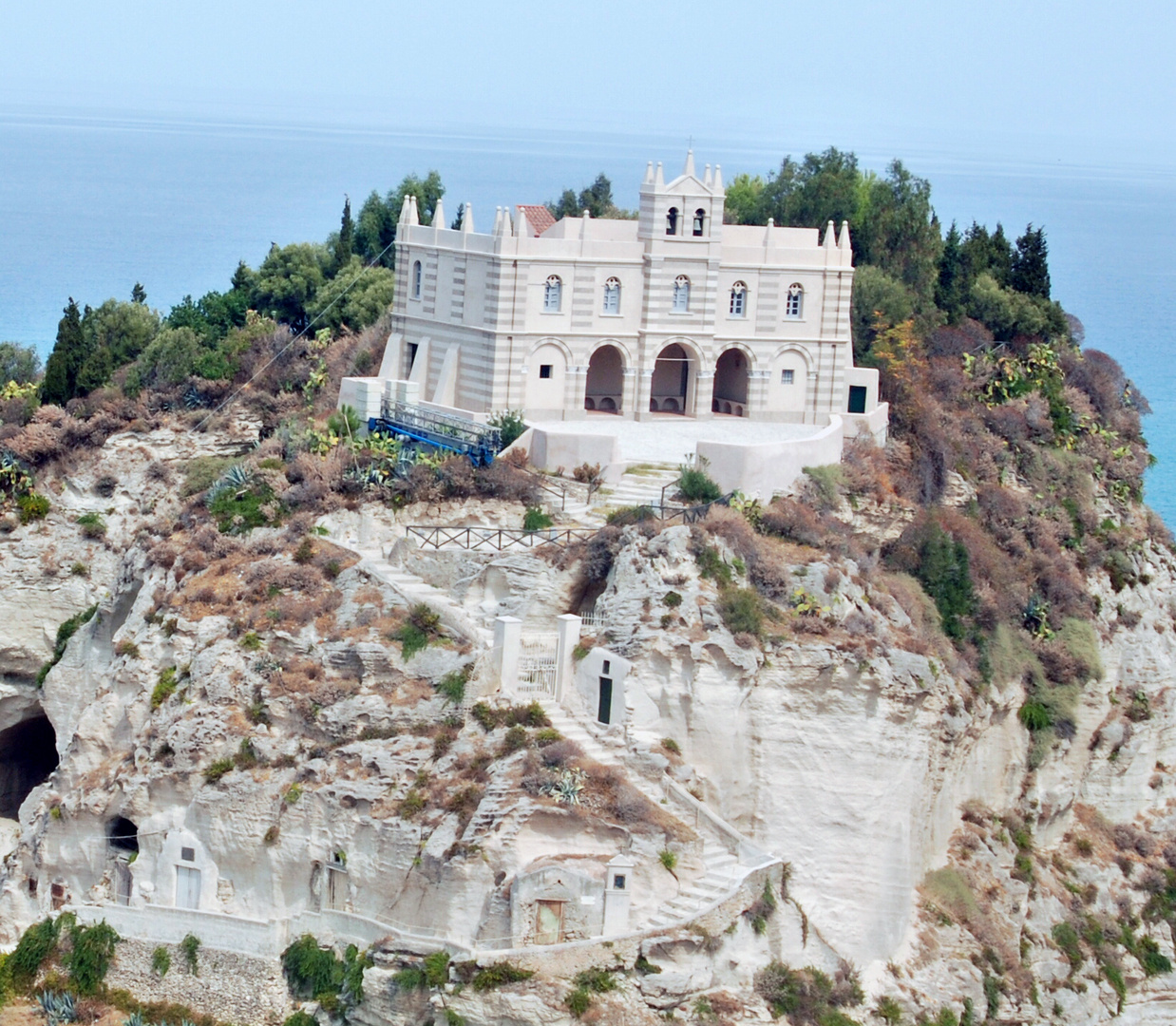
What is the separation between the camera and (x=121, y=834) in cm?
5812

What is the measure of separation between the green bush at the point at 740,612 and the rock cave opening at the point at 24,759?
78.2 feet

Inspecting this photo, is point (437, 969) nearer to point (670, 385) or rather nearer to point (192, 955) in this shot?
point (192, 955)

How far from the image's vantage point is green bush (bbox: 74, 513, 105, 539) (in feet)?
231

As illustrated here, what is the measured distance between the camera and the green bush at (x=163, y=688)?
58625 millimetres

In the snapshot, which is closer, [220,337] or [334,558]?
[334,558]

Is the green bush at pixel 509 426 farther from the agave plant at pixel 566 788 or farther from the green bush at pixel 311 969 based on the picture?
the green bush at pixel 311 969

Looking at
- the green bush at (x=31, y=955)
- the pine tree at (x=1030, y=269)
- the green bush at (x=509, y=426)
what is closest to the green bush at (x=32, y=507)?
the green bush at (x=509, y=426)

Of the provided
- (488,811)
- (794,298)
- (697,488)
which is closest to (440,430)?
(697,488)

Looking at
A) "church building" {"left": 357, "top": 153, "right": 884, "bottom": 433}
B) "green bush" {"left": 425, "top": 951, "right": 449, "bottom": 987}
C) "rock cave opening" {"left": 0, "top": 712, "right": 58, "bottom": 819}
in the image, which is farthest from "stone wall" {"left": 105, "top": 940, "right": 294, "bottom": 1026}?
"church building" {"left": 357, "top": 153, "right": 884, "bottom": 433}

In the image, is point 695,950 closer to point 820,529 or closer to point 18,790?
point 820,529

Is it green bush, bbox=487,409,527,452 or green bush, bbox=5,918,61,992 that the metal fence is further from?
green bush, bbox=5,918,61,992

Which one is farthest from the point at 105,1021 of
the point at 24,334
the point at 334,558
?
the point at 24,334

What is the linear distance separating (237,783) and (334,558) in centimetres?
643

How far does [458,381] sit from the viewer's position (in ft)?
220
